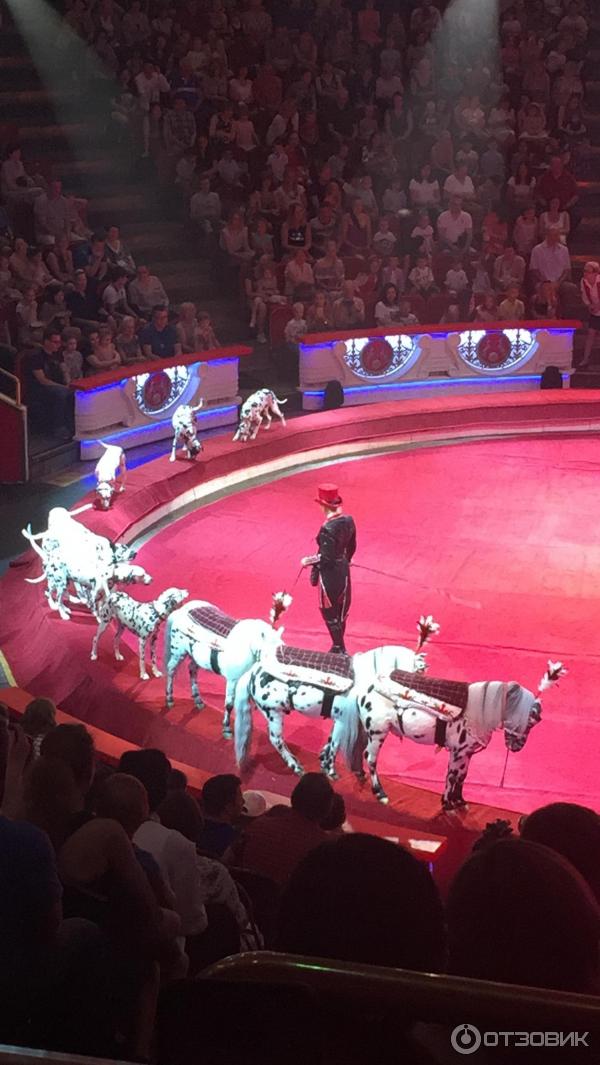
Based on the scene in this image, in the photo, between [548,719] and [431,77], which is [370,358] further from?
[548,719]

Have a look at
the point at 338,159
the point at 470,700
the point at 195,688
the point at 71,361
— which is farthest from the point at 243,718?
the point at 338,159

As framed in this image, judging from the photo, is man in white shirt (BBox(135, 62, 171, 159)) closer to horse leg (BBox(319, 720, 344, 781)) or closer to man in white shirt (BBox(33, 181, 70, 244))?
man in white shirt (BBox(33, 181, 70, 244))

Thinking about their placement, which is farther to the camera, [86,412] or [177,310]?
[177,310]

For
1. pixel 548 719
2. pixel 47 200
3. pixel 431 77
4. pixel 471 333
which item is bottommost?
pixel 548 719

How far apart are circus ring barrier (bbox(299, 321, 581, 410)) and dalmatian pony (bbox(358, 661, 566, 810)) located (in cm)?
1114

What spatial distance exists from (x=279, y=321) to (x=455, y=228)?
3.75m

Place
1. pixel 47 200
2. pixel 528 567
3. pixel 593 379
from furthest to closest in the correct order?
pixel 593 379 < pixel 47 200 < pixel 528 567

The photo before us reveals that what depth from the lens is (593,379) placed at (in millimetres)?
20359

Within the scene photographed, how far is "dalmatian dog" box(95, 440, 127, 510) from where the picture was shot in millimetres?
13406

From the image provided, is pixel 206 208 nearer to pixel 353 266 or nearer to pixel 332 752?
pixel 353 266

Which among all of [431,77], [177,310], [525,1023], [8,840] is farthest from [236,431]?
[525,1023]

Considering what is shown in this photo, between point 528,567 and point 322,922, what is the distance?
985 cm

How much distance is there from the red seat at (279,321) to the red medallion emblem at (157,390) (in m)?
3.03

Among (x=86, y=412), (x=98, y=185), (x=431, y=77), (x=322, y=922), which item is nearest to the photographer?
(x=322, y=922)
